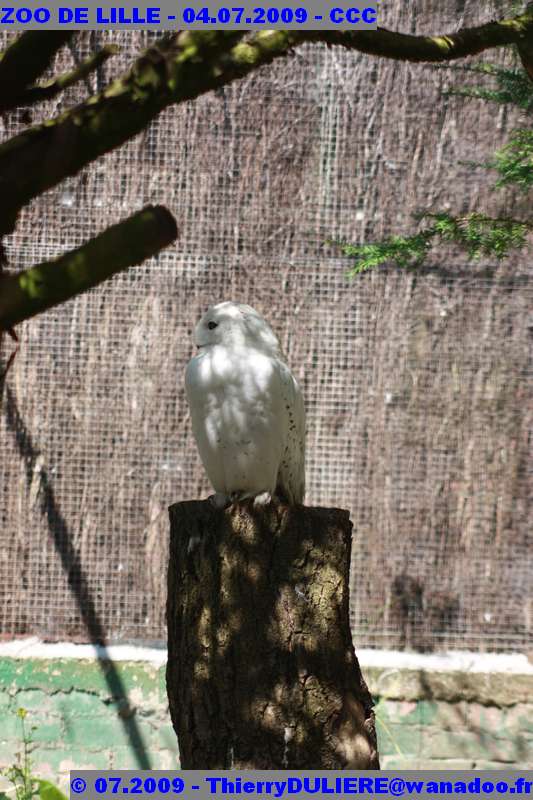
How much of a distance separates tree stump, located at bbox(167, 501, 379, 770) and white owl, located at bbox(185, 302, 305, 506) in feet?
0.62

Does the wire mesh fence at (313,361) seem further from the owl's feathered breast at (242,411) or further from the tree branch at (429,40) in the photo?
the tree branch at (429,40)

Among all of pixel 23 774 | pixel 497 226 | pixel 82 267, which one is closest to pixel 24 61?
pixel 82 267

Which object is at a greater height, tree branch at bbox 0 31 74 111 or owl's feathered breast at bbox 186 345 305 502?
tree branch at bbox 0 31 74 111

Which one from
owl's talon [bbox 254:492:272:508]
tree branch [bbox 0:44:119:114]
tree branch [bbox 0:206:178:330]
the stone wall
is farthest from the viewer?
the stone wall

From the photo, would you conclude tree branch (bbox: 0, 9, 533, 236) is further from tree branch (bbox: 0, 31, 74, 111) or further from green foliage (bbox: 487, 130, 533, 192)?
green foliage (bbox: 487, 130, 533, 192)

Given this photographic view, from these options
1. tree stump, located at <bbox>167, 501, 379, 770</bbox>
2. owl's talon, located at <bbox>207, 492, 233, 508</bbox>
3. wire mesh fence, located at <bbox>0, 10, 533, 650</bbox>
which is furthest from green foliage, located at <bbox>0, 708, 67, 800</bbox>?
owl's talon, located at <bbox>207, 492, 233, 508</bbox>

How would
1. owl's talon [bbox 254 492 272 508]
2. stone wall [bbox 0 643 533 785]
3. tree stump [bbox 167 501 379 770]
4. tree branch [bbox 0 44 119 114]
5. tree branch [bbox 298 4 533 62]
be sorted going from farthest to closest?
stone wall [bbox 0 643 533 785], owl's talon [bbox 254 492 272 508], tree stump [bbox 167 501 379 770], tree branch [bbox 298 4 533 62], tree branch [bbox 0 44 119 114]

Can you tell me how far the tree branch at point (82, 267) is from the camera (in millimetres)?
601

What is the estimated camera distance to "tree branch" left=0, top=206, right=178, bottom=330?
0.60 m

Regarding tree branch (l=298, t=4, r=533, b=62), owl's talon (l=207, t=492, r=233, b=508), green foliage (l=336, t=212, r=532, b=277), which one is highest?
tree branch (l=298, t=4, r=533, b=62)

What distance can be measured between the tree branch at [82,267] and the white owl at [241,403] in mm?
1444

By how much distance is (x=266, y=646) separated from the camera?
179 cm

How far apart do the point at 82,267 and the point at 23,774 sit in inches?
93.6

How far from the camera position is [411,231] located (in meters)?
2.81
